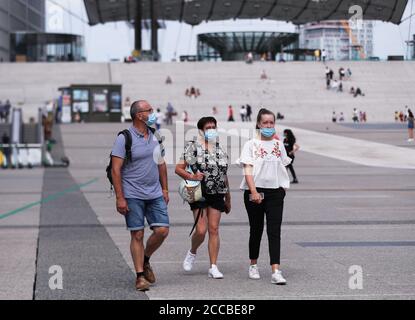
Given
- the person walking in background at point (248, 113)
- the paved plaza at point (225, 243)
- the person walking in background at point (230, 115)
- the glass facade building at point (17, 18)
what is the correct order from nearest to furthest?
the paved plaza at point (225, 243) < the person walking in background at point (248, 113) < the person walking in background at point (230, 115) < the glass facade building at point (17, 18)

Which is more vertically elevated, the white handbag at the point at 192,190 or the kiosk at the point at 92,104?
the white handbag at the point at 192,190

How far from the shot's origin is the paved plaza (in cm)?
941

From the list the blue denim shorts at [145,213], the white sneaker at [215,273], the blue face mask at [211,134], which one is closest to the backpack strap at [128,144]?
the blue denim shorts at [145,213]

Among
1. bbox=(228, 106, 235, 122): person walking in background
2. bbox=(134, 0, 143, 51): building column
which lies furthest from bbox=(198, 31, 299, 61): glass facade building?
bbox=(228, 106, 235, 122): person walking in background

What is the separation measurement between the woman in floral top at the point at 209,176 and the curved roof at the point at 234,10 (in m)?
83.1

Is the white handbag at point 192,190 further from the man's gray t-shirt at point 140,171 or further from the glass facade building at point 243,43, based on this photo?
the glass facade building at point 243,43

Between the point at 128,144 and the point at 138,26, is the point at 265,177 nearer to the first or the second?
the point at 128,144

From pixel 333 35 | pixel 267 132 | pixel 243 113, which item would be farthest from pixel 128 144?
pixel 333 35

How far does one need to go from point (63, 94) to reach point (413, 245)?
52430mm

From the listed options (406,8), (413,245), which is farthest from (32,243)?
(406,8)

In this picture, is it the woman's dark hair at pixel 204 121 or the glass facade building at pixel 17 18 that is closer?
the woman's dark hair at pixel 204 121

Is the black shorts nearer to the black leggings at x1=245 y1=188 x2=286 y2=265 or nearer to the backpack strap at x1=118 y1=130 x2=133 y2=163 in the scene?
the black leggings at x1=245 y1=188 x2=286 y2=265

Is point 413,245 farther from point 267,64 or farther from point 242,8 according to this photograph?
point 242,8

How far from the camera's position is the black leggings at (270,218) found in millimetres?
9867
